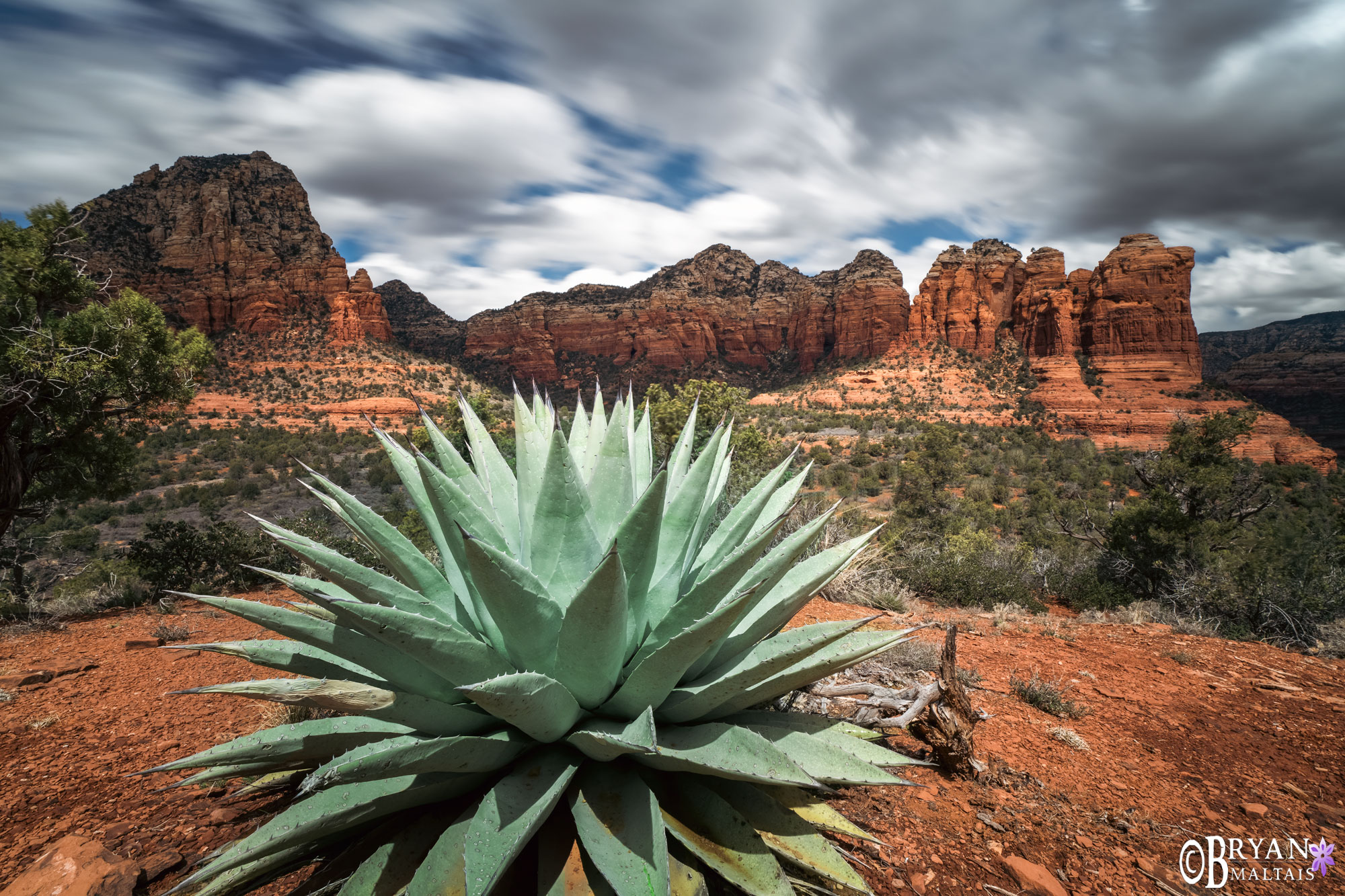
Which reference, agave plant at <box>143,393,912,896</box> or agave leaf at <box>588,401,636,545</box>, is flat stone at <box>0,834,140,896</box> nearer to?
agave plant at <box>143,393,912,896</box>

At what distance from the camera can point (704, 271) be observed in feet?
289

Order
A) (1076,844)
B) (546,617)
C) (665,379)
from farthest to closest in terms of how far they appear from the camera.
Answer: (665,379) < (1076,844) < (546,617)

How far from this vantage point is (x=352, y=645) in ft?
4.58

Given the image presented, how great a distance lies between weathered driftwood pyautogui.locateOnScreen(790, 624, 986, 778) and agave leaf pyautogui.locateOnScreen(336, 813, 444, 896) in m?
1.65

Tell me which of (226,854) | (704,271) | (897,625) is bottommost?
(897,625)

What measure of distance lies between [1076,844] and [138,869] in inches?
124

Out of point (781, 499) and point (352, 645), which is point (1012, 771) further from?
point (352, 645)

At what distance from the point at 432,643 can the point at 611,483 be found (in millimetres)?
690

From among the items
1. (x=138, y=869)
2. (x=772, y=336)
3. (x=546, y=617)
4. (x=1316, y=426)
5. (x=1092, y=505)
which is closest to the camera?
(x=546, y=617)

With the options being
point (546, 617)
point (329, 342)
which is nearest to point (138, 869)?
point (546, 617)

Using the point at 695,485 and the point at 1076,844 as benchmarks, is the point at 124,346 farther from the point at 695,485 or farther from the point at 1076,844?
the point at 1076,844

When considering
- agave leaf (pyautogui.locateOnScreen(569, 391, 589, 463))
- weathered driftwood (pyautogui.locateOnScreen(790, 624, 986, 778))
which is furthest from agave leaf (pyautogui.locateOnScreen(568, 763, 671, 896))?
weathered driftwood (pyautogui.locateOnScreen(790, 624, 986, 778))

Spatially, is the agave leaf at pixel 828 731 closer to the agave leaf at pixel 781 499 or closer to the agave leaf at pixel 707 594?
the agave leaf at pixel 707 594

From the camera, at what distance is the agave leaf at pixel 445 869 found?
1.20 metres
